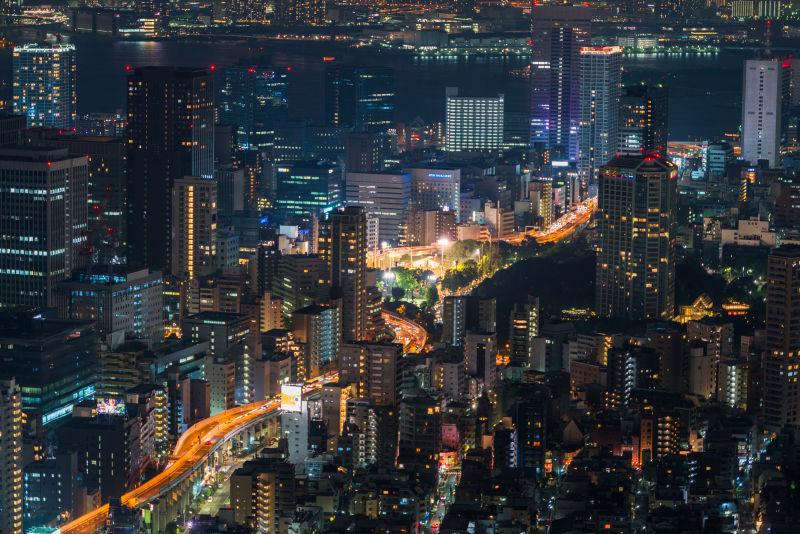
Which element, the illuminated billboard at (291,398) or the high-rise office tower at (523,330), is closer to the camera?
the illuminated billboard at (291,398)

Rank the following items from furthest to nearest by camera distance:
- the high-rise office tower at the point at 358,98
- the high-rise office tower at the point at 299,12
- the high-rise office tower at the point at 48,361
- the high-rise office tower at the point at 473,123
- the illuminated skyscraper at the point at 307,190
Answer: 1. the high-rise office tower at the point at 299,12
2. the high-rise office tower at the point at 473,123
3. the high-rise office tower at the point at 358,98
4. the illuminated skyscraper at the point at 307,190
5. the high-rise office tower at the point at 48,361

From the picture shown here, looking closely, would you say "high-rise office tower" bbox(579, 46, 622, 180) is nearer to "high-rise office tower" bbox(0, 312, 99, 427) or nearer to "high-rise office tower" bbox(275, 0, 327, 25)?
"high-rise office tower" bbox(275, 0, 327, 25)

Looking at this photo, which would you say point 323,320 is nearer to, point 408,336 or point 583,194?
point 408,336

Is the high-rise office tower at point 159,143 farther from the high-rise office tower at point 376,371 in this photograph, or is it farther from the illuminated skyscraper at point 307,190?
the high-rise office tower at point 376,371

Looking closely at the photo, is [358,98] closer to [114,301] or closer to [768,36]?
[768,36]

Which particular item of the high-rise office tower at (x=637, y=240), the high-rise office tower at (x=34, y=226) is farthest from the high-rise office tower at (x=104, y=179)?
the high-rise office tower at (x=637, y=240)

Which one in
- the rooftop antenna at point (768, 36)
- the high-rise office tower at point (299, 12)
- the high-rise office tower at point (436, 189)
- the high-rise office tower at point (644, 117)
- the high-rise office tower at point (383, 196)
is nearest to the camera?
the high-rise office tower at point (383, 196)
